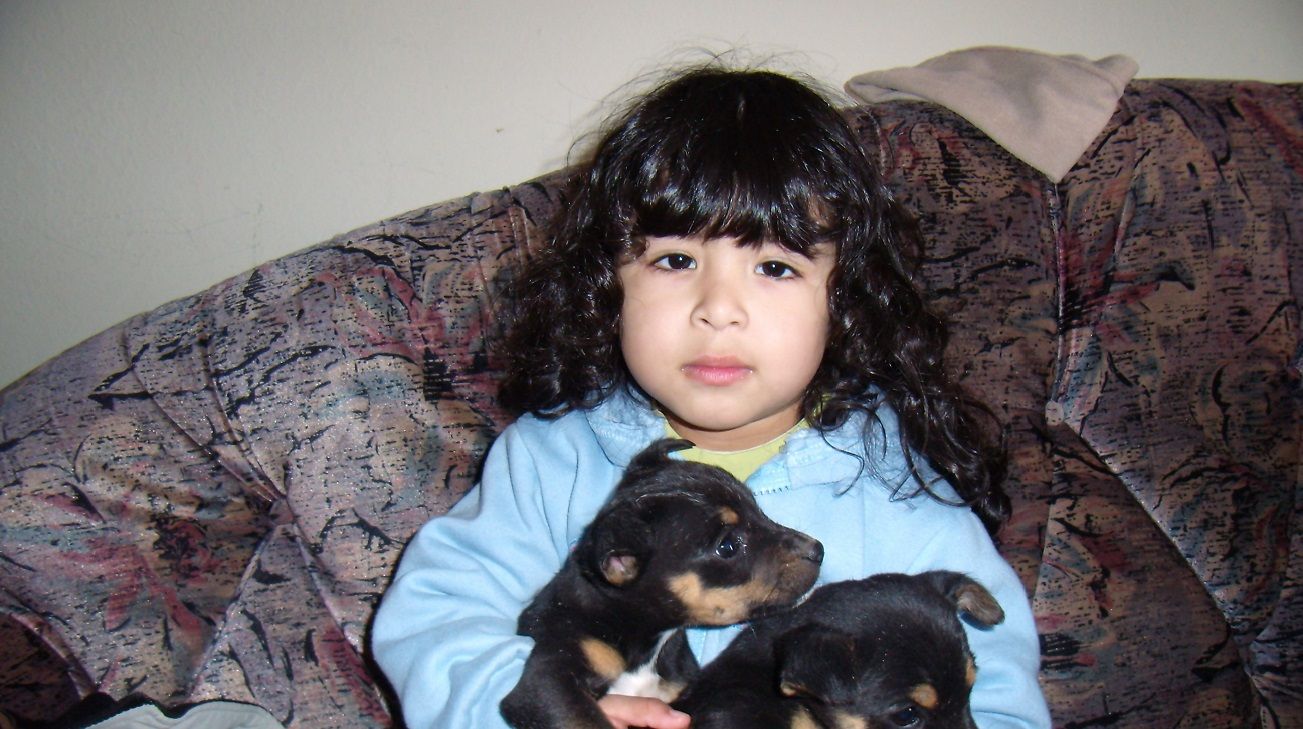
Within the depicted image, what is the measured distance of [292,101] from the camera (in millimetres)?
2418

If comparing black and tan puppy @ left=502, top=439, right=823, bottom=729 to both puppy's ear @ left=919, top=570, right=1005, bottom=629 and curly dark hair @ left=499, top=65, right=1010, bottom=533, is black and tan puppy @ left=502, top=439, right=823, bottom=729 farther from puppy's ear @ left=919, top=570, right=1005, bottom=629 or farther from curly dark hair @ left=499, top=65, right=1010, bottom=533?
curly dark hair @ left=499, top=65, right=1010, bottom=533

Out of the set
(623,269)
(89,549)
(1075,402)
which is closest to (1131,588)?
(1075,402)

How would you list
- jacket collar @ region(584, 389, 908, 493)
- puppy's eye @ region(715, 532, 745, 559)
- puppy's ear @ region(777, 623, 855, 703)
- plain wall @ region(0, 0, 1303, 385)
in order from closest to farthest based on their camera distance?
puppy's ear @ region(777, 623, 855, 703) < puppy's eye @ region(715, 532, 745, 559) < jacket collar @ region(584, 389, 908, 493) < plain wall @ region(0, 0, 1303, 385)

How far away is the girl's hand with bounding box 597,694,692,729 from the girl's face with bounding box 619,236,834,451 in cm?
45

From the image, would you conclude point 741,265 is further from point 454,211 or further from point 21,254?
point 21,254

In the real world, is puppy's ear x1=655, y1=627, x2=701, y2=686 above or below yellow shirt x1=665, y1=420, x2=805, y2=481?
below

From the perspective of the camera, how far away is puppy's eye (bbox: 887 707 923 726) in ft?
4.51

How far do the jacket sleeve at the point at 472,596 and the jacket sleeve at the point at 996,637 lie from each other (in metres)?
0.67

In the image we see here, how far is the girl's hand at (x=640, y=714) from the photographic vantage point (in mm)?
1436

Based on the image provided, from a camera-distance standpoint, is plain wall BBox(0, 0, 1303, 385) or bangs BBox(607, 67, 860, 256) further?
plain wall BBox(0, 0, 1303, 385)

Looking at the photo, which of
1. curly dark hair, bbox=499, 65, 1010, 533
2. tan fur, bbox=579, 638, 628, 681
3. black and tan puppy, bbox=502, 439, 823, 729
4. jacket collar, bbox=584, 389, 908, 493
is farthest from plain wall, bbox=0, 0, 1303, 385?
tan fur, bbox=579, 638, 628, 681

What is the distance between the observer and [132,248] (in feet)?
8.23

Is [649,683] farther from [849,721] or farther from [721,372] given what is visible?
[721,372]

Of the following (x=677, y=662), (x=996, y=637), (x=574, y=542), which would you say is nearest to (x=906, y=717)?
(x=996, y=637)
